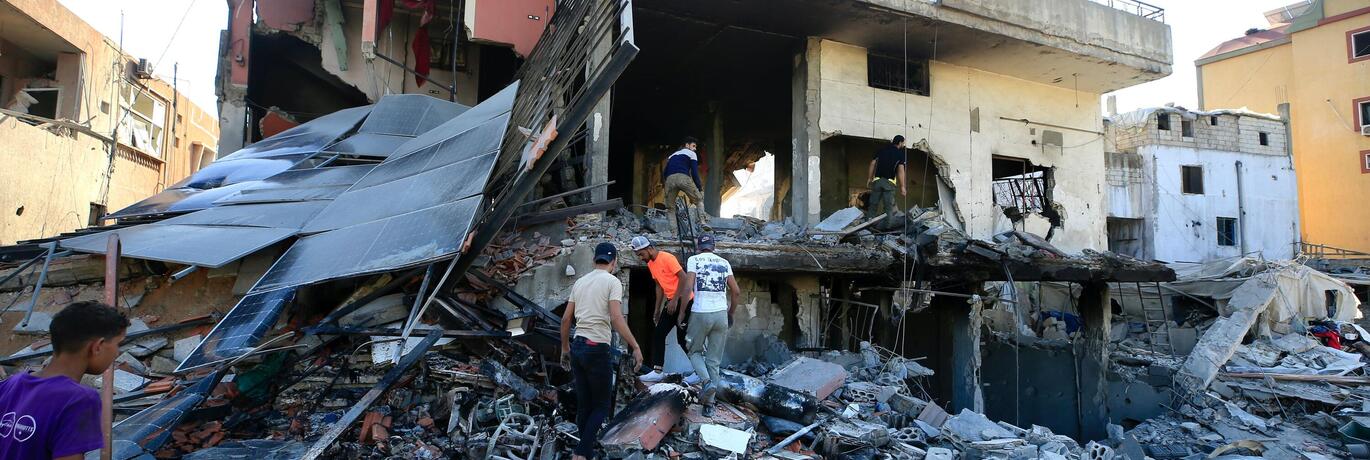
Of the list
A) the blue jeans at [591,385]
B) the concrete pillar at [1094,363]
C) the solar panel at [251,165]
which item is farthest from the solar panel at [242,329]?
the concrete pillar at [1094,363]

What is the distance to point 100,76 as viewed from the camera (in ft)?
49.8

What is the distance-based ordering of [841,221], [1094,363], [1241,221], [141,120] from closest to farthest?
[841,221]
[1094,363]
[141,120]
[1241,221]

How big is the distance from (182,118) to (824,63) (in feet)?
59.4

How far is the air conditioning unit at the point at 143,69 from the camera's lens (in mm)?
16547

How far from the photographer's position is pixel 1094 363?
1221 centimetres

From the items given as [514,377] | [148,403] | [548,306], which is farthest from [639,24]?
[148,403]

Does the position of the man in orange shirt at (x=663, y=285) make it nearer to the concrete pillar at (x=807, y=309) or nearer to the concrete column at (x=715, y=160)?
the concrete pillar at (x=807, y=309)

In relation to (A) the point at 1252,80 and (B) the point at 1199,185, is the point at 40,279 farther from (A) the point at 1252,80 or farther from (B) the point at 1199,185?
(A) the point at 1252,80

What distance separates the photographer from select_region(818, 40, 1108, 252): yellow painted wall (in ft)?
42.6

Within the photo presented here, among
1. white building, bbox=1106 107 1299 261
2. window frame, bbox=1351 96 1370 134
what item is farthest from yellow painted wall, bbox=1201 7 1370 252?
white building, bbox=1106 107 1299 261

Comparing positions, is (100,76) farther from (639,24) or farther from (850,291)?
(850,291)

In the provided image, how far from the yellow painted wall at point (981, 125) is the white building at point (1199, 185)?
9.63 m

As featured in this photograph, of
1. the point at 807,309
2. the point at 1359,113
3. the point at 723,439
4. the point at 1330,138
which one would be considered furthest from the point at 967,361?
the point at 1330,138

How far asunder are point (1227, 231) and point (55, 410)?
30.6 meters
